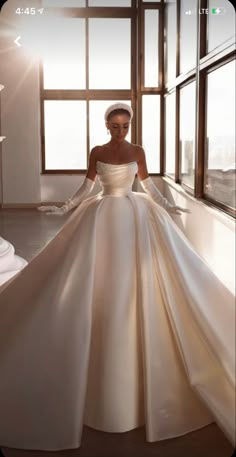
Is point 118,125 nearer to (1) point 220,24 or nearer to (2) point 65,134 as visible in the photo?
(1) point 220,24

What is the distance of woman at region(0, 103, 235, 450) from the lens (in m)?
2.25

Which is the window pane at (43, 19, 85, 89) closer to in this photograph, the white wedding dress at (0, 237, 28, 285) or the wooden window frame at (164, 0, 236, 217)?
the wooden window frame at (164, 0, 236, 217)

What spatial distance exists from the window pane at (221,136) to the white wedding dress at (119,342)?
1419 millimetres

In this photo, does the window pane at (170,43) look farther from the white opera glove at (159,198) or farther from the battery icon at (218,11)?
the white opera glove at (159,198)

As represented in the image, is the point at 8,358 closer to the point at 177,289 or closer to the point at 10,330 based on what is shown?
the point at 10,330

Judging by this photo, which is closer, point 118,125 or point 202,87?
point 118,125

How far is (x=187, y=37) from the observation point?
19.9ft

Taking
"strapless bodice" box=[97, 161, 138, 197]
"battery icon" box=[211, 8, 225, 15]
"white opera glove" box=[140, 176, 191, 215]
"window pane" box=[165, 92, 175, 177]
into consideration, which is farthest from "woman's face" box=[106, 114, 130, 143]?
"window pane" box=[165, 92, 175, 177]

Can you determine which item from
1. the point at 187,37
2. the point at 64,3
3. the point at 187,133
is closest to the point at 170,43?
the point at 187,37

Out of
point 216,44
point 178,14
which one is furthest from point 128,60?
point 216,44

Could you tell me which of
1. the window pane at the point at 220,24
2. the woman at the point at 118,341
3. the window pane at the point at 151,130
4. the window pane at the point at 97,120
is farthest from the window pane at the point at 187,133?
the window pane at the point at 97,120

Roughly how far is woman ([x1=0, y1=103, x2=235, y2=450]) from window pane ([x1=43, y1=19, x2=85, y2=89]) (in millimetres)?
8039

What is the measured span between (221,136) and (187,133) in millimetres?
2218

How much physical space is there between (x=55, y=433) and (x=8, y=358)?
37 cm
